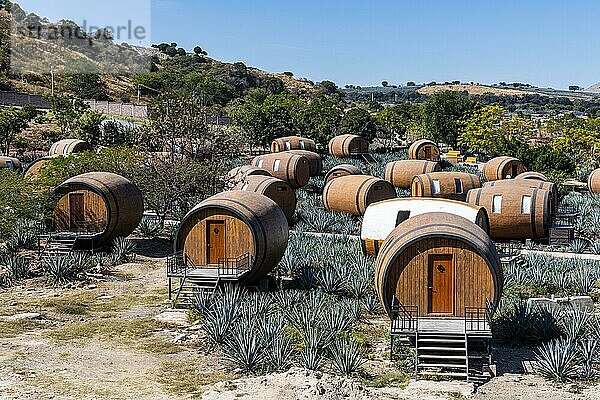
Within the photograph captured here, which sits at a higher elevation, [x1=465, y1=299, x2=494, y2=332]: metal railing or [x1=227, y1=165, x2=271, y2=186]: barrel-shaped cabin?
[x1=227, y1=165, x2=271, y2=186]: barrel-shaped cabin

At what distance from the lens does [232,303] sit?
52.2 ft

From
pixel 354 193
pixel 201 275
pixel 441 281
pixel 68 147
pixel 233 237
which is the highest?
pixel 68 147

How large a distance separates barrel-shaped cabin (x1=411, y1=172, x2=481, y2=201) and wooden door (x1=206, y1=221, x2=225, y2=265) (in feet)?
47.9

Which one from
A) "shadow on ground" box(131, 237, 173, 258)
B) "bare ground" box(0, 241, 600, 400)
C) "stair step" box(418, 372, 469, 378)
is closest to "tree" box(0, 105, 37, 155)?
"shadow on ground" box(131, 237, 173, 258)

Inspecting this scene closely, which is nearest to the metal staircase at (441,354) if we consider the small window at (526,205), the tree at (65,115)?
the small window at (526,205)

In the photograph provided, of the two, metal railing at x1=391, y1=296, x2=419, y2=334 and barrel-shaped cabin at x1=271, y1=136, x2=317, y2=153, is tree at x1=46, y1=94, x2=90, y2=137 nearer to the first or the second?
barrel-shaped cabin at x1=271, y1=136, x2=317, y2=153

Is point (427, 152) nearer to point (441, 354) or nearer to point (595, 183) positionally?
point (595, 183)

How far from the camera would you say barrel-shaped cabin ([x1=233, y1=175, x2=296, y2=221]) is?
28769 millimetres

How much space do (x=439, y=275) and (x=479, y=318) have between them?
1111 mm

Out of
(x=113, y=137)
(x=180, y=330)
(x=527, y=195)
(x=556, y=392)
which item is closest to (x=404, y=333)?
(x=556, y=392)

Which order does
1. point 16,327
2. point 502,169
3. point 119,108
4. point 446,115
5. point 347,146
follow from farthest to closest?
point 119,108, point 446,115, point 347,146, point 502,169, point 16,327

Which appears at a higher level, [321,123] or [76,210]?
[321,123]

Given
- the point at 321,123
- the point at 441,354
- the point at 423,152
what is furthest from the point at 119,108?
the point at 441,354

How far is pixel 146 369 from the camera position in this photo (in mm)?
13367
